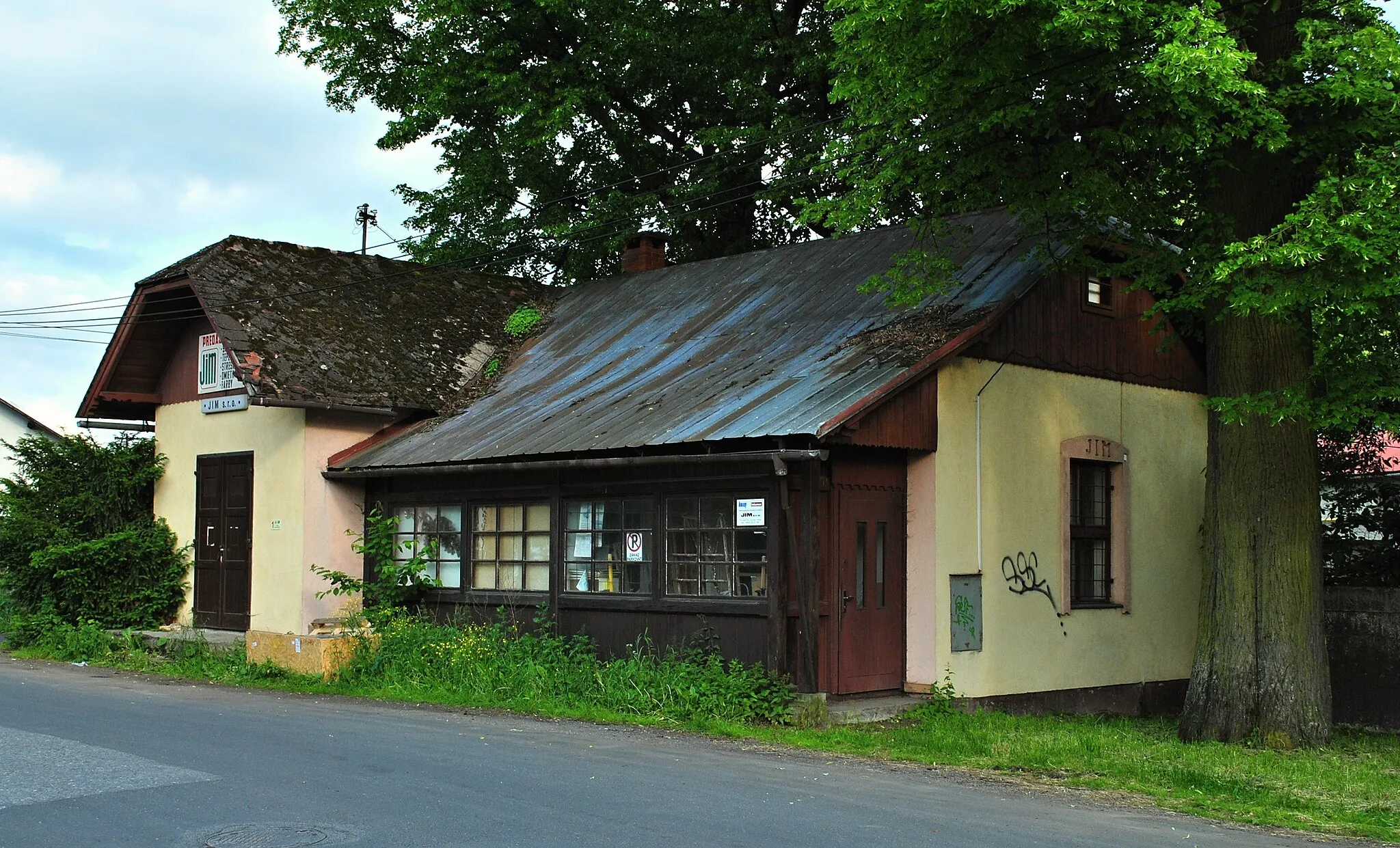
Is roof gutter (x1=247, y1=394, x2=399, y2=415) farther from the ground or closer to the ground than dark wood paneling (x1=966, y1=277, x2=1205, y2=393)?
closer to the ground

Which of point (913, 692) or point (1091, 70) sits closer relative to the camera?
point (1091, 70)

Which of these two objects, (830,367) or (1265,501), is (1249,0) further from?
(830,367)

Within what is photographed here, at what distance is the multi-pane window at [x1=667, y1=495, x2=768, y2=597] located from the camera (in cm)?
1320

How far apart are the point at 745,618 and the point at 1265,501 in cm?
487

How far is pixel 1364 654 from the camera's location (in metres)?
16.0

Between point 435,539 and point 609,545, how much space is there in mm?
3273

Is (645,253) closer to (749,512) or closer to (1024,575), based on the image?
(1024,575)

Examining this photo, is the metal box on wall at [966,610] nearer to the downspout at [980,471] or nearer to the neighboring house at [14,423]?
the downspout at [980,471]

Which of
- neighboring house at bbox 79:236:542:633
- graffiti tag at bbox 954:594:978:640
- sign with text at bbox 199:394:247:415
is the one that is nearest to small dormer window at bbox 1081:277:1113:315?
graffiti tag at bbox 954:594:978:640

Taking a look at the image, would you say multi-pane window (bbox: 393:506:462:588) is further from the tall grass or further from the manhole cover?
the manhole cover

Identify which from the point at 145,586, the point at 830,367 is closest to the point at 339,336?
the point at 145,586

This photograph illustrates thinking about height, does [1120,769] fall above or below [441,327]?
below

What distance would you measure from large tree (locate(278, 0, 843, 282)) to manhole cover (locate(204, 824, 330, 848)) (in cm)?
1804

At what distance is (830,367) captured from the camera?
14.2m
